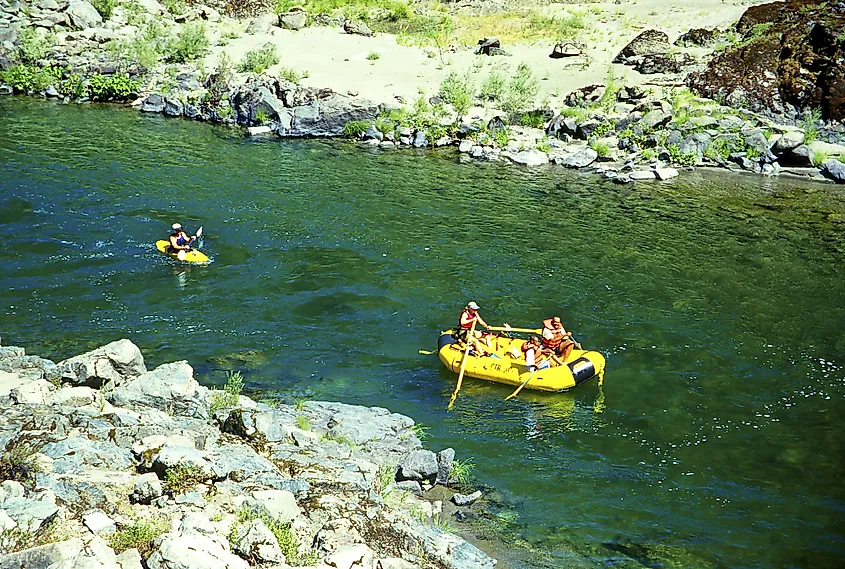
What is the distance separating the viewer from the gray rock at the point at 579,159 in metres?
28.8

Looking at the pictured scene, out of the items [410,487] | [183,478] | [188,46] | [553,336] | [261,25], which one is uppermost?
[261,25]

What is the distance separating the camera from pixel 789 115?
1231 inches

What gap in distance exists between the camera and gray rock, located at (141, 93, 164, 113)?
34.3 metres

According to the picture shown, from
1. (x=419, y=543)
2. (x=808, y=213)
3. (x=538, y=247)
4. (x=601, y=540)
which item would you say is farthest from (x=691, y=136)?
(x=419, y=543)

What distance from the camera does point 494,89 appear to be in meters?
34.2

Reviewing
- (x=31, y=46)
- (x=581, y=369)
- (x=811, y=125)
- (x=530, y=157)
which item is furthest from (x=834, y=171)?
(x=31, y=46)

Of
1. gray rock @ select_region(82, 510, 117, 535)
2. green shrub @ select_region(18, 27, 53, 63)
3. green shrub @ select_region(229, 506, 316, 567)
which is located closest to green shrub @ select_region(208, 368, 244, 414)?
green shrub @ select_region(229, 506, 316, 567)

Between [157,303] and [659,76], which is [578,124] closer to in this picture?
[659,76]

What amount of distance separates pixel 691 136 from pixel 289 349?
21.4 m

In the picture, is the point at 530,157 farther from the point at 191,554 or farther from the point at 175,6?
the point at 175,6

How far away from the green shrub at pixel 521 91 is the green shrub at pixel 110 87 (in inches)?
669

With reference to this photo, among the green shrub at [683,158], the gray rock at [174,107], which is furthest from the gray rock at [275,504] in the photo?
the gray rock at [174,107]

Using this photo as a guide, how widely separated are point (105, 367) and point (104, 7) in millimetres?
37744

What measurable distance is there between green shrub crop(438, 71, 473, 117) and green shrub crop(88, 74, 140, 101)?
558 inches
